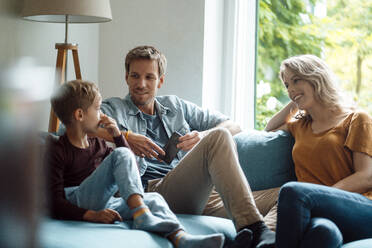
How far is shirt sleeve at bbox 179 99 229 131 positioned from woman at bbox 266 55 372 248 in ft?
Result: 1.04

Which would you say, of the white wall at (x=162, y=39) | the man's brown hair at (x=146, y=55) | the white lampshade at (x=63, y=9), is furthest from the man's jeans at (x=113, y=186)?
the white wall at (x=162, y=39)

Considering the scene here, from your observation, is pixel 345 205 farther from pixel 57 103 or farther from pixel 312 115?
pixel 57 103

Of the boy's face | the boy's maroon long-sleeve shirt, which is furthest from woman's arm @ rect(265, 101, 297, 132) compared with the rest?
the boy's face

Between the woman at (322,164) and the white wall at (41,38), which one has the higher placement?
the white wall at (41,38)

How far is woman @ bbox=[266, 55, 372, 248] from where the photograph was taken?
1758mm

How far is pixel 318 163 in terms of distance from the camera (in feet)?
7.25

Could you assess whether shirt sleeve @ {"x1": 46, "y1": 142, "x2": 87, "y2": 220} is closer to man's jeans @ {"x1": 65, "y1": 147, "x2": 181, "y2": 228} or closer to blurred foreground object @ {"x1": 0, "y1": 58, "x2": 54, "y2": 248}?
man's jeans @ {"x1": 65, "y1": 147, "x2": 181, "y2": 228}

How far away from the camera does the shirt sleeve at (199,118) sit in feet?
8.95

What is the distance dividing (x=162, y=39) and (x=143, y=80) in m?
0.92

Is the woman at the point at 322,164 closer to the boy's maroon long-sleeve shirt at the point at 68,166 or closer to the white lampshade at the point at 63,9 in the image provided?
the boy's maroon long-sleeve shirt at the point at 68,166

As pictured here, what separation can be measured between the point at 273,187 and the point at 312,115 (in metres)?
0.41

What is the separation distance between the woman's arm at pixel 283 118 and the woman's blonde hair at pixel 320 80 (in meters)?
0.26

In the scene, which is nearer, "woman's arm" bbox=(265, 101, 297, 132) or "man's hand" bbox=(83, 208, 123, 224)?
"man's hand" bbox=(83, 208, 123, 224)

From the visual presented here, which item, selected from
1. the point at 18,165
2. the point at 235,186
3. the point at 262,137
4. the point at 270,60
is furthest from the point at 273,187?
the point at 18,165
